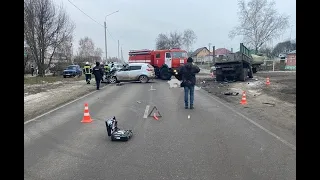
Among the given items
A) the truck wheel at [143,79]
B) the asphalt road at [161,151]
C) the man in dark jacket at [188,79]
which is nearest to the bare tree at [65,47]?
the truck wheel at [143,79]

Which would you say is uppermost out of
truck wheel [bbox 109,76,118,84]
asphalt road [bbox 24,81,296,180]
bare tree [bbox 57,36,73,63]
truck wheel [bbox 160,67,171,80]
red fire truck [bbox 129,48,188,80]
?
bare tree [bbox 57,36,73,63]

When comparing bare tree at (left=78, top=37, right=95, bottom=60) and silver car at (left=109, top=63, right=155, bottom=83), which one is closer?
silver car at (left=109, top=63, right=155, bottom=83)

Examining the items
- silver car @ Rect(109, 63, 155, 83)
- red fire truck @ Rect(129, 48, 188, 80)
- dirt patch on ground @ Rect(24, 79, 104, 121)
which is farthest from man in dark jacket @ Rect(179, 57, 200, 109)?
red fire truck @ Rect(129, 48, 188, 80)

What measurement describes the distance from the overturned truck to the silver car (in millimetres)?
5876

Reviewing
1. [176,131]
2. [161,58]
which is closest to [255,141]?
[176,131]

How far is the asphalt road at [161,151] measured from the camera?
456cm

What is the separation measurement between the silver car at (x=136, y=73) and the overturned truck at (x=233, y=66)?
19.3ft

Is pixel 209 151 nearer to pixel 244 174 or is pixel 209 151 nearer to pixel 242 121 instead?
pixel 244 174

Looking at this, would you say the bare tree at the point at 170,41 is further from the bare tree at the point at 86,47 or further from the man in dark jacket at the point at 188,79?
the man in dark jacket at the point at 188,79

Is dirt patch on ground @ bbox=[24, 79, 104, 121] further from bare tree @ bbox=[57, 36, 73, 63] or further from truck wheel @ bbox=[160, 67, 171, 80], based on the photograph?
bare tree @ bbox=[57, 36, 73, 63]

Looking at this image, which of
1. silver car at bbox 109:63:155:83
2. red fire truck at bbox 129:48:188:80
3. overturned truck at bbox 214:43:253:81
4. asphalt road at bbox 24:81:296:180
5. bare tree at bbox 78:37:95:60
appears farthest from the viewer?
bare tree at bbox 78:37:95:60

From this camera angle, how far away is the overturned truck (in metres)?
24.1

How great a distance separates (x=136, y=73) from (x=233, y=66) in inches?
328
